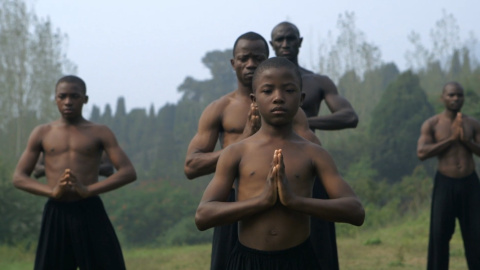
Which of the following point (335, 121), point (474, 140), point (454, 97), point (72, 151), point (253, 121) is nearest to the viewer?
point (253, 121)

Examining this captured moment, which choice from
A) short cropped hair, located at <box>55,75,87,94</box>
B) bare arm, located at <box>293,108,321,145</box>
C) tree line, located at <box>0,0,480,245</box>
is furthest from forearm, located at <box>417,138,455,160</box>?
tree line, located at <box>0,0,480,245</box>

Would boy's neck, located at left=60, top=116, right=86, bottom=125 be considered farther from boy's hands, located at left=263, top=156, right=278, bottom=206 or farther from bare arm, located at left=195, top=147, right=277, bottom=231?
boy's hands, located at left=263, top=156, right=278, bottom=206

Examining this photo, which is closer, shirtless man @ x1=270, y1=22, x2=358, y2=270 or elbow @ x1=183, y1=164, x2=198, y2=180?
elbow @ x1=183, y1=164, x2=198, y2=180

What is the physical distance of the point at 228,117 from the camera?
6.32 metres

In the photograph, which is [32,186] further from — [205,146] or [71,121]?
[205,146]

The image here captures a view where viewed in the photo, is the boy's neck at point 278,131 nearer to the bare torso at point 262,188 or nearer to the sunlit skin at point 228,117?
the bare torso at point 262,188

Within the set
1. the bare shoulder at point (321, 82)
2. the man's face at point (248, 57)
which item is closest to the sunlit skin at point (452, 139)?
the bare shoulder at point (321, 82)

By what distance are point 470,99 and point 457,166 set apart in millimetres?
15799

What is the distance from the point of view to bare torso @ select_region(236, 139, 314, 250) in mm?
4285

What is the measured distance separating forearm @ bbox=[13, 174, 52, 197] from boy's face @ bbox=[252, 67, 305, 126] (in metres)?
3.33

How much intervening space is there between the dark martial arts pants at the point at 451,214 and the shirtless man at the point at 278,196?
5883 millimetres

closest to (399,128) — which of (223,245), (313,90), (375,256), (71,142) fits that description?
(375,256)

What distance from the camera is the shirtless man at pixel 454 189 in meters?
9.80

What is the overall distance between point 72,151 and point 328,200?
3.84m
